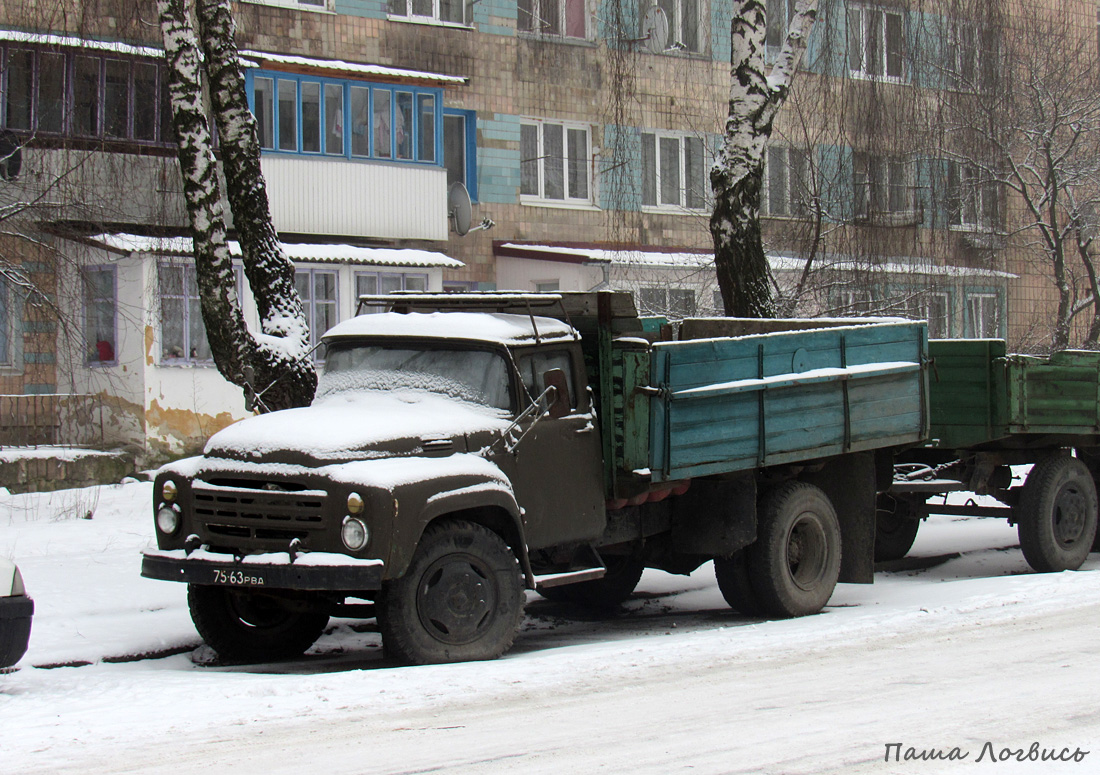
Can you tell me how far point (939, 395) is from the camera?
465 inches

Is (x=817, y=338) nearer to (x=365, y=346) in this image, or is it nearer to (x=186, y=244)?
(x=365, y=346)

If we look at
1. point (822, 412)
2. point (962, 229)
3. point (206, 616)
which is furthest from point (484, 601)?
point (962, 229)

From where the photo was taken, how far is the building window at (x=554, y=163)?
25.3 m

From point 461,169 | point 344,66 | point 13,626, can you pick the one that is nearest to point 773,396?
point 13,626

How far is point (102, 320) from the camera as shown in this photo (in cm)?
1994

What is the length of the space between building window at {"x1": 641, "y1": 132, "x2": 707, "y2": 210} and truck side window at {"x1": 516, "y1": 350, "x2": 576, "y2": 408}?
716 inches

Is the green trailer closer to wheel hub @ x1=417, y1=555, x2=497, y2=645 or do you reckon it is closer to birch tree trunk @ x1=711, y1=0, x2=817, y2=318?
birch tree trunk @ x1=711, y1=0, x2=817, y2=318

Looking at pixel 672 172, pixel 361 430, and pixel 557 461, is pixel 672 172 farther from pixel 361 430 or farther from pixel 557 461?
pixel 361 430

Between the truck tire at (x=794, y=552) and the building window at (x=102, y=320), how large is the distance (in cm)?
1276

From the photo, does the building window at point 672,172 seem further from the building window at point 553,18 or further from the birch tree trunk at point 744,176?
the birch tree trunk at point 744,176

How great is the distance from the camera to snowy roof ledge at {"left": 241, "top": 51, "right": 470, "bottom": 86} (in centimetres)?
2059

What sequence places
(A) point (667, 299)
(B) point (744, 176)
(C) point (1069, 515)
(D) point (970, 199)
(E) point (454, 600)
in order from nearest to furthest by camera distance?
(E) point (454, 600), (C) point (1069, 515), (B) point (744, 176), (A) point (667, 299), (D) point (970, 199)

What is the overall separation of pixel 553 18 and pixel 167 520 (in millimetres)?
19289

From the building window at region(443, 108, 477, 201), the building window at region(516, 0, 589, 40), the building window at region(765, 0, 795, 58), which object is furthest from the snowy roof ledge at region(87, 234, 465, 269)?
the building window at region(765, 0, 795, 58)
